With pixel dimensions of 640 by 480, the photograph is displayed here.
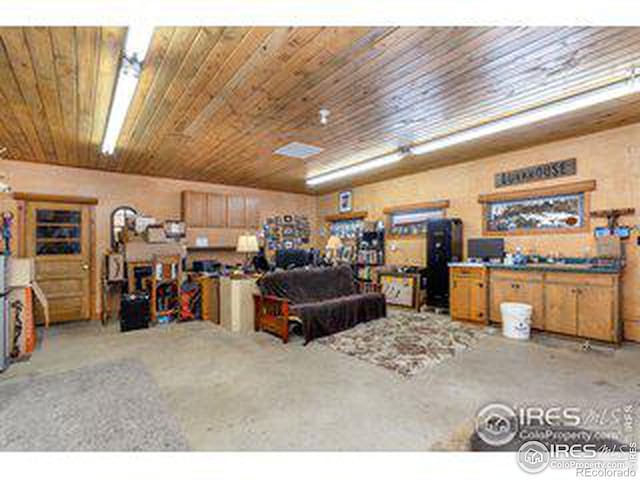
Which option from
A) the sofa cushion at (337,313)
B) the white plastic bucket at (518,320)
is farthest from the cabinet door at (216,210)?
the white plastic bucket at (518,320)

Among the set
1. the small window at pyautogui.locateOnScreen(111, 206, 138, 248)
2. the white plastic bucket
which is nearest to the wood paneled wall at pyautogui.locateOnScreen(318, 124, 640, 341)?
the white plastic bucket

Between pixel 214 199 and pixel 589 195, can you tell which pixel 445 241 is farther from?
pixel 214 199

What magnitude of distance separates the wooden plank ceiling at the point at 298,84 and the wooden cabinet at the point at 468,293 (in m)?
2.06

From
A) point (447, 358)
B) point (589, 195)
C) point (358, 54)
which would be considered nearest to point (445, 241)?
point (589, 195)

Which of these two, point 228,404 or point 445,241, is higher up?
point 445,241

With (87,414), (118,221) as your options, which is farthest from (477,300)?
(118,221)

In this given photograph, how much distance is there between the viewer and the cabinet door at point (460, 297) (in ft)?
16.3

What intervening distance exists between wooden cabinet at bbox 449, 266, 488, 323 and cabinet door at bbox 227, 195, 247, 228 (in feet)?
15.2

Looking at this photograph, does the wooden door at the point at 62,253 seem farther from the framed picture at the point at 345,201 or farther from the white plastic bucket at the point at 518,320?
the white plastic bucket at the point at 518,320

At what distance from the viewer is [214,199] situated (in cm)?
672
